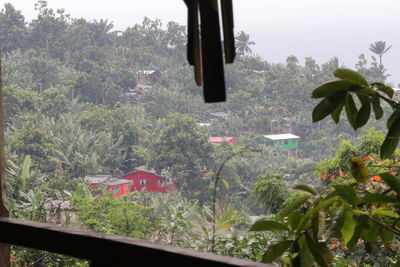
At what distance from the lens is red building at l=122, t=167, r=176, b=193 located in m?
12.4

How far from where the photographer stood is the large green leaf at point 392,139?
55cm

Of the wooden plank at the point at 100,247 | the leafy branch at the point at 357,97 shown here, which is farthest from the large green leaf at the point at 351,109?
the wooden plank at the point at 100,247

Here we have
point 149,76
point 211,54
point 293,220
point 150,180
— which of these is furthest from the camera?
point 149,76

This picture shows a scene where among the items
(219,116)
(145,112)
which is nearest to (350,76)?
(145,112)

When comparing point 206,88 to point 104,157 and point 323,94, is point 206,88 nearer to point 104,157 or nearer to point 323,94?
point 323,94

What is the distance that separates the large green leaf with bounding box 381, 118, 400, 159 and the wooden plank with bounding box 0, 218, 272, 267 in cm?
22

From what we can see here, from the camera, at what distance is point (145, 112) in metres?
15.4

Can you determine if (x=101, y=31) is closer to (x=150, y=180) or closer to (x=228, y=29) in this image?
(x=150, y=180)

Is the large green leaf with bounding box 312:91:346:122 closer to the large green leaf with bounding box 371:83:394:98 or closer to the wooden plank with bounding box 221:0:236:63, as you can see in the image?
the large green leaf with bounding box 371:83:394:98

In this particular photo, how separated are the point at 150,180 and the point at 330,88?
12.1 metres

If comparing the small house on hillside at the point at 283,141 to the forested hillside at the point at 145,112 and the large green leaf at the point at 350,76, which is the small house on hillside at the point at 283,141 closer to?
the forested hillside at the point at 145,112

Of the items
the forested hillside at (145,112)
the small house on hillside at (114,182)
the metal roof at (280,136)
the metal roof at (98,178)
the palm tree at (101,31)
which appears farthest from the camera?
the palm tree at (101,31)

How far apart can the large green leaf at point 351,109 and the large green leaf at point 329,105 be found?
11mm

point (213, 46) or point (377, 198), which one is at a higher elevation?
point (213, 46)
